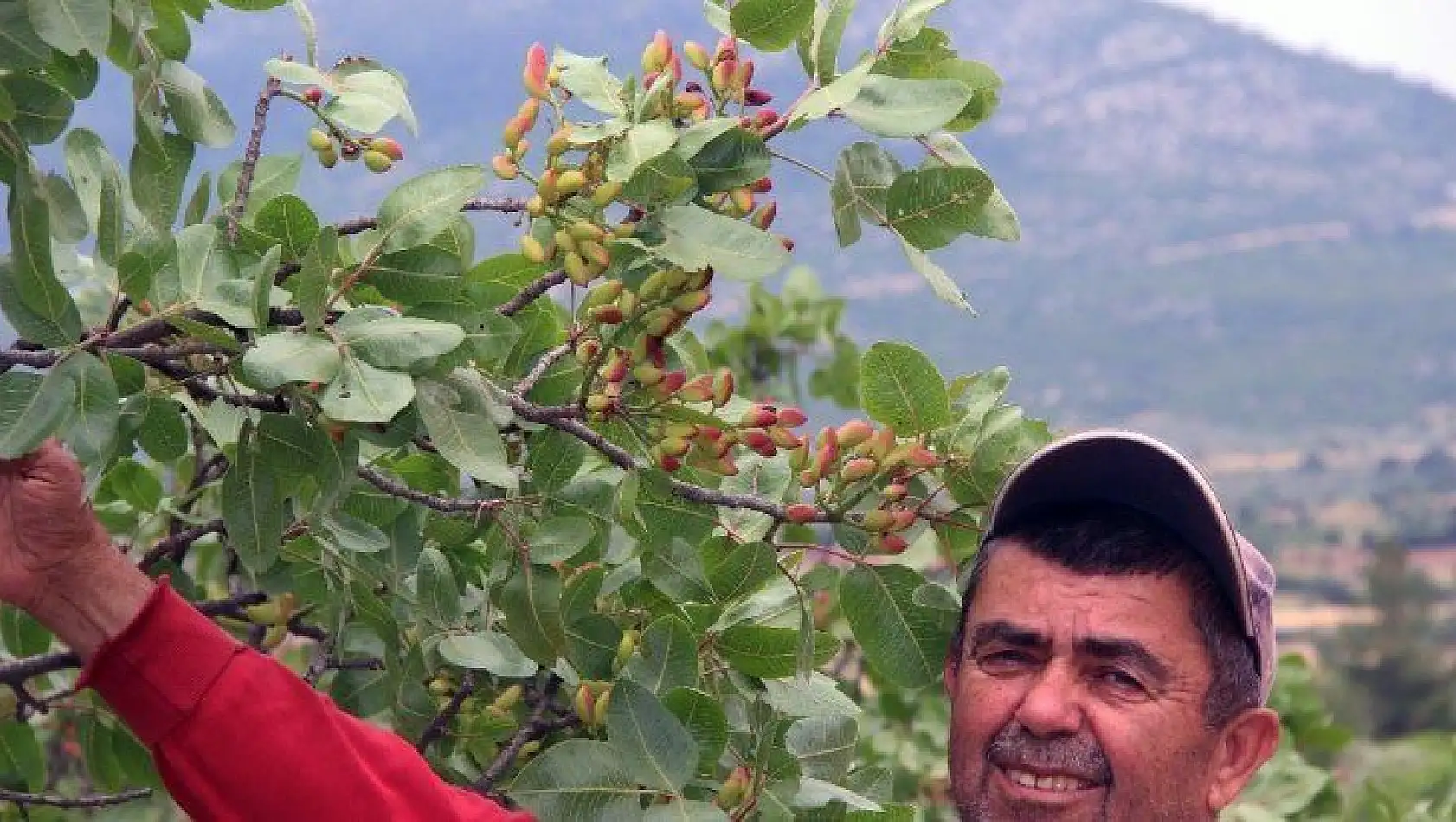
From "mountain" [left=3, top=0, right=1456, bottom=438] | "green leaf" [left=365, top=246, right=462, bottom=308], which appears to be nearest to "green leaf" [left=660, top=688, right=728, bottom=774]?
"green leaf" [left=365, top=246, right=462, bottom=308]

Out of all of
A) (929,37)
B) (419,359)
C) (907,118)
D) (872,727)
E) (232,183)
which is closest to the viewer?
(419,359)

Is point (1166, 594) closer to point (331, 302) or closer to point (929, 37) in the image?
point (929, 37)

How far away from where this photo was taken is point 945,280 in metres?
2.45

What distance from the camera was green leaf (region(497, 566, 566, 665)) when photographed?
2.40 metres

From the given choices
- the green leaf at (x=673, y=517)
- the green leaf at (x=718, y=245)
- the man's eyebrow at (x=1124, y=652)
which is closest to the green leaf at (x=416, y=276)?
the green leaf at (x=718, y=245)

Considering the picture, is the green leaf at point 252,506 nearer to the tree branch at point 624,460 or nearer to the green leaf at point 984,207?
the tree branch at point 624,460

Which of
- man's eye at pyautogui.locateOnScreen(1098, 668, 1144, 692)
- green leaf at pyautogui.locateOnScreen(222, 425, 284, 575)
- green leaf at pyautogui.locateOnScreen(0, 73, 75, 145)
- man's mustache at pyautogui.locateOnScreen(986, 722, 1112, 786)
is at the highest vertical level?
green leaf at pyautogui.locateOnScreen(0, 73, 75, 145)

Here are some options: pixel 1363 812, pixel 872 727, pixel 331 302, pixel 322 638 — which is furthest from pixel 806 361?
pixel 331 302

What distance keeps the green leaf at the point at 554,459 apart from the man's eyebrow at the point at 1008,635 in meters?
0.49

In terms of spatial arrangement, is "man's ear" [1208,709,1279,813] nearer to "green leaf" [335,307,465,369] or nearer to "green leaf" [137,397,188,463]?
"green leaf" [335,307,465,369]

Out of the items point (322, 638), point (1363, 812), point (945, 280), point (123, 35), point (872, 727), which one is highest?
point (123, 35)

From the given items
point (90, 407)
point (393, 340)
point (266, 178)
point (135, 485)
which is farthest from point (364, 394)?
point (135, 485)

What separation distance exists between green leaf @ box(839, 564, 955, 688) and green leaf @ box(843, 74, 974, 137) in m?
0.57

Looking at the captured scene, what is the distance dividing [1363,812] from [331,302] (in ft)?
13.1
